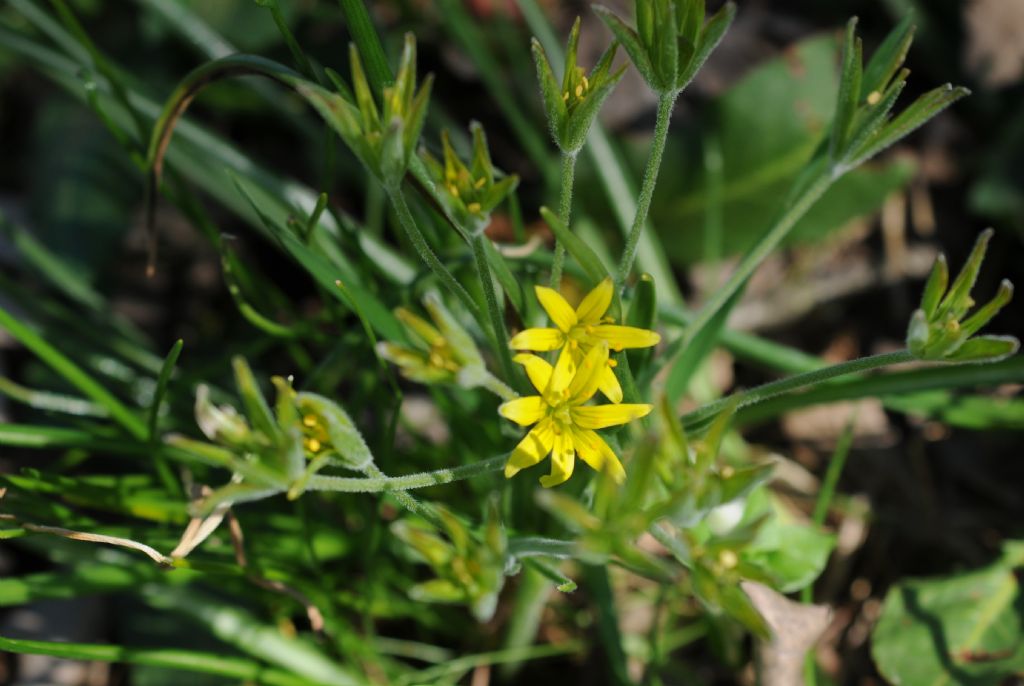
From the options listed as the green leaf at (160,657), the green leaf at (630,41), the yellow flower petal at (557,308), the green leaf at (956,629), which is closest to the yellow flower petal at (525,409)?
the yellow flower petal at (557,308)

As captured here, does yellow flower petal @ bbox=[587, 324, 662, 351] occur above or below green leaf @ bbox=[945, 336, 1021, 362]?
above

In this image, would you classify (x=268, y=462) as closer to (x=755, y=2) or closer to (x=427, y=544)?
(x=427, y=544)

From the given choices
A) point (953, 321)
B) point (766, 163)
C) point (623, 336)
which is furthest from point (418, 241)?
point (766, 163)

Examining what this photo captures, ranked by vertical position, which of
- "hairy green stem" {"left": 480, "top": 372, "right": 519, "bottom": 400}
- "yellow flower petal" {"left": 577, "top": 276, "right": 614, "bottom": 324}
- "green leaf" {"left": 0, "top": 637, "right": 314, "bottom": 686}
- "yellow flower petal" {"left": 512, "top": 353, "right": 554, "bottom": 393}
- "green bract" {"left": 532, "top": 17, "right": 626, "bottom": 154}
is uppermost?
"green bract" {"left": 532, "top": 17, "right": 626, "bottom": 154}

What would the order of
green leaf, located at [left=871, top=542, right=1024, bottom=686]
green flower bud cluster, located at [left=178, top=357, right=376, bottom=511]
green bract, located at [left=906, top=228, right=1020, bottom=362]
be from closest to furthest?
green flower bud cluster, located at [left=178, top=357, right=376, bottom=511], green bract, located at [left=906, top=228, right=1020, bottom=362], green leaf, located at [left=871, top=542, right=1024, bottom=686]

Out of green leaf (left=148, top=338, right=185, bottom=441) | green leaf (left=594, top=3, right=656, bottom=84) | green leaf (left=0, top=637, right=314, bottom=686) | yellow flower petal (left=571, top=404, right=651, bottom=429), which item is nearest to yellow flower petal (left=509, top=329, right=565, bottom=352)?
yellow flower petal (left=571, top=404, right=651, bottom=429)

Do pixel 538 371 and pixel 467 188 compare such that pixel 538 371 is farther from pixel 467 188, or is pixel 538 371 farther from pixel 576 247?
pixel 467 188

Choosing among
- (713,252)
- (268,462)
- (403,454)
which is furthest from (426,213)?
(713,252)

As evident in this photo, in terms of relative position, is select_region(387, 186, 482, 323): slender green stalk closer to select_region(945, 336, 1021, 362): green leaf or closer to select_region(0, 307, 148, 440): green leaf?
select_region(945, 336, 1021, 362): green leaf
